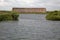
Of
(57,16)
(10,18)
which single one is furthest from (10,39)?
(57,16)

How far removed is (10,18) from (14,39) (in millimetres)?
29967

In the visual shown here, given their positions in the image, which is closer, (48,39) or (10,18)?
(48,39)

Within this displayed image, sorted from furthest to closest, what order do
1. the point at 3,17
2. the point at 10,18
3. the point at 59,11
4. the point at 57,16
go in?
the point at 59,11
the point at 57,16
the point at 10,18
the point at 3,17

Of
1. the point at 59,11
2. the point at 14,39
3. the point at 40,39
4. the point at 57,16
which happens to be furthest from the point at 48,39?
the point at 59,11

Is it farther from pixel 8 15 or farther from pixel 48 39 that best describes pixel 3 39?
pixel 8 15

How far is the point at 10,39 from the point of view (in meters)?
18.5

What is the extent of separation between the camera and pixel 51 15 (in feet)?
183

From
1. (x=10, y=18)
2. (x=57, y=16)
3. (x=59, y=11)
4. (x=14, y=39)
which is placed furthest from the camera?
(x=59, y=11)

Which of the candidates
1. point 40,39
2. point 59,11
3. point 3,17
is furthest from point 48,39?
point 59,11

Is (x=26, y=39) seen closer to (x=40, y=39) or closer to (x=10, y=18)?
(x=40, y=39)

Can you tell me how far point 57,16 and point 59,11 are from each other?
6537 mm

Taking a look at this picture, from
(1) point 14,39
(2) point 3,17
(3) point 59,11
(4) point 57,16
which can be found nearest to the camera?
(1) point 14,39

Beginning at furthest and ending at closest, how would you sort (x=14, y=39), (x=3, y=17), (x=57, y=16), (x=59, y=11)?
(x=59, y=11), (x=57, y=16), (x=3, y=17), (x=14, y=39)

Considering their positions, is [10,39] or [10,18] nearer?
[10,39]
